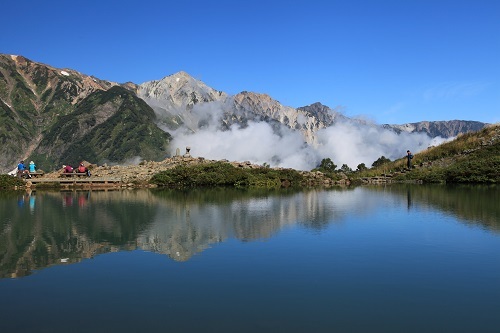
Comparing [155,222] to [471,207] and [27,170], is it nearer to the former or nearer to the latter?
[471,207]

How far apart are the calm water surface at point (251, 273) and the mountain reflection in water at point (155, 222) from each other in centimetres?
10

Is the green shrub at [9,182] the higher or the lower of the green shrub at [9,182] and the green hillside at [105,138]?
the lower

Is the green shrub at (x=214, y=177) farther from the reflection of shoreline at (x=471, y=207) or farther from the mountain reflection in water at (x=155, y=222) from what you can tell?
the reflection of shoreline at (x=471, y=207)

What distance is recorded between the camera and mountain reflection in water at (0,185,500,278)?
16.9 metres

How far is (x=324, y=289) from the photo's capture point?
11.8 meters

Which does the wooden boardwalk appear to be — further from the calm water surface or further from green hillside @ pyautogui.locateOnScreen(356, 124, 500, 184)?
green hillside @ pyautogui.locateOnScreen(356, 124, 500, 184)

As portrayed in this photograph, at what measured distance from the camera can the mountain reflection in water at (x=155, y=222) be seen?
16.9 metres

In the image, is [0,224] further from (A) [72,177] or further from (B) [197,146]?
(B) [197,146]

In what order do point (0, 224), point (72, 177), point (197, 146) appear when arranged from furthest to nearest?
point (197, 146), point (72, 177), point (0, 224)

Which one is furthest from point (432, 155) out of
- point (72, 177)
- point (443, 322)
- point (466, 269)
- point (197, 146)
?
point (197, 146)

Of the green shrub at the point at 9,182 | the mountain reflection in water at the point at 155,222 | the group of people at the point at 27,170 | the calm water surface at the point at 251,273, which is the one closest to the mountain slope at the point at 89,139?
the group of people at the point at 27,170

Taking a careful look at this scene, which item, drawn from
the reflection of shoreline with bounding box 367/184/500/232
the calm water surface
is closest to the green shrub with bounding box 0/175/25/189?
Result: the calm water surface

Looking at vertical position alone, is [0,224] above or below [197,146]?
below

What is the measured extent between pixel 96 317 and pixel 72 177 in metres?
46.1
